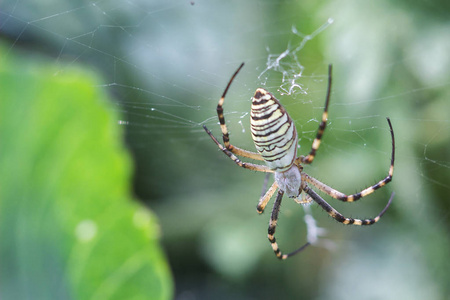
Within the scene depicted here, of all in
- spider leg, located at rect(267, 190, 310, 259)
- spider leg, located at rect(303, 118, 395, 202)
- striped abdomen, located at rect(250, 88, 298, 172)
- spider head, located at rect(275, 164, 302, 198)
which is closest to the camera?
striped abdomen, located at rect(250, 88, 298, 172)

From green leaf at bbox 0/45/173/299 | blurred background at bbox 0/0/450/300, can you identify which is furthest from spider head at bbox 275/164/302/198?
green leaf at bbox 0/45/173/299

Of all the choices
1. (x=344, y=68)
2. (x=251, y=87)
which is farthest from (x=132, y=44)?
(x=344, y=68)

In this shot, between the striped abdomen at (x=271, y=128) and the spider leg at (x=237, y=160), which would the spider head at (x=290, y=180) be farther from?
the striped abdomen at (x=271, y=128)

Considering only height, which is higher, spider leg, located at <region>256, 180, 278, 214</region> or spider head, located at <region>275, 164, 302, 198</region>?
spider head, located at <region>275, 164, 302, 198</region>

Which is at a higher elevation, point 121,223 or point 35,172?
point 35,172

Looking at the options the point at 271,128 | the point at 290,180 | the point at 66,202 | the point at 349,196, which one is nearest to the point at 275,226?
the point at 290,180

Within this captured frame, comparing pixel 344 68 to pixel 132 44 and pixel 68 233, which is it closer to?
pixel 132 44

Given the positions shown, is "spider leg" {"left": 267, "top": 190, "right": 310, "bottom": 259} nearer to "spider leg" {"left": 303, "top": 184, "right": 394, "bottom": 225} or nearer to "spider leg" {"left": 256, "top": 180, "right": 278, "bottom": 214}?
"spider leg" {"left": 256, "top": 180, "right": 278, "bottom": 214}

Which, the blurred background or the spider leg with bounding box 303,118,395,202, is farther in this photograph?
the blurred background

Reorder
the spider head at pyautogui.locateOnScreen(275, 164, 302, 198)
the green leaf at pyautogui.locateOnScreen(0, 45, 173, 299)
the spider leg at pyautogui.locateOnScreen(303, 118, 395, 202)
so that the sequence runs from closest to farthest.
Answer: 1. the green leaf at pyautogui.locateOnScreen(0, 45, 173, 299)
2. the spider leg at pyautogui.locateOnScreen(303, 118, 395, 202)
3. the spider head at pyautogui.locateOnScreen(275, 164, 302, 198)
